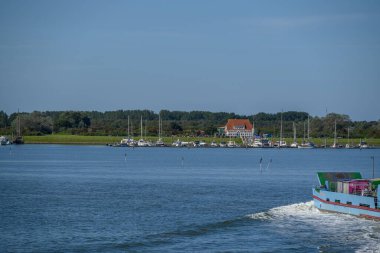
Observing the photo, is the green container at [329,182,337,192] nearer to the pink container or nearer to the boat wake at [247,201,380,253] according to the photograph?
the boat wake at [247,201,380,253]

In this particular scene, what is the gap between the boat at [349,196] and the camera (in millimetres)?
55716

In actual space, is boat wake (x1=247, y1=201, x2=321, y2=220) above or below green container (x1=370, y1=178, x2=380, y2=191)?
below

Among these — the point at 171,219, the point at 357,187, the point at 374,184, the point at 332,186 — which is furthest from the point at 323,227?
the point at 332,186

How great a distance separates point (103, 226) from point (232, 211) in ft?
43.7

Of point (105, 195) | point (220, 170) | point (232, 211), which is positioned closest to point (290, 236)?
point (232, 211)

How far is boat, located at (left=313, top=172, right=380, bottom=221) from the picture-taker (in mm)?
55716

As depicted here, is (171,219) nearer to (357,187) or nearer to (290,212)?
(290,212)

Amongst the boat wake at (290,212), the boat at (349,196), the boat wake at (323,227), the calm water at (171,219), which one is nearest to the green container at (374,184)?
the boat at (349,196)

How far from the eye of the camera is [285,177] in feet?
343

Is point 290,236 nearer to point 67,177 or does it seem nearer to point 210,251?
point 210,251

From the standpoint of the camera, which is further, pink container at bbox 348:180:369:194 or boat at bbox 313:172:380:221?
pink container at bbox 348:180:369:194

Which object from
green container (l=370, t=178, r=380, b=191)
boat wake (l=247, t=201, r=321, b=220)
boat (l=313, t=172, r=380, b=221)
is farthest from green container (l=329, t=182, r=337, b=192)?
green container (l=370, t=178, r=380, b=191)

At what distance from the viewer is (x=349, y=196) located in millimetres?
58844

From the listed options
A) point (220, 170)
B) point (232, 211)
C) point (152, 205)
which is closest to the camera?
point (232, 211)
